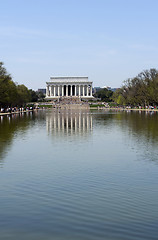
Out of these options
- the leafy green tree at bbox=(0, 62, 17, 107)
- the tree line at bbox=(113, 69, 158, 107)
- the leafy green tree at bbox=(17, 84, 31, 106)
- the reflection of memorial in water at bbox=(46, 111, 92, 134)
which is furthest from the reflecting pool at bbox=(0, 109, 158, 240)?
the leafy green tree at bbox=(17, 84, 31, 106)

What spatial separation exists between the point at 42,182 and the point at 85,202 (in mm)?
3114

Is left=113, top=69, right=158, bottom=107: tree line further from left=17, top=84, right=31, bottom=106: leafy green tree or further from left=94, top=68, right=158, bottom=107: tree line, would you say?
left=17, top=84, right=31, bottom=106: leafy green tree

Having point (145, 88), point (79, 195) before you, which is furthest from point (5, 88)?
point (79, 195)

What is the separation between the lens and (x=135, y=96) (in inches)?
4759

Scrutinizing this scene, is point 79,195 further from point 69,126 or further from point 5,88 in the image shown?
point 5,88

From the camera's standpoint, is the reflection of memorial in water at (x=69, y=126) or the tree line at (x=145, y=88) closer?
the reflection of memorial in water at (x=69, y=126)

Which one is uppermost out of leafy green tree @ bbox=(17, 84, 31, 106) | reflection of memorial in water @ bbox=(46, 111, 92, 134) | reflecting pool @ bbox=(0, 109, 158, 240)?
leafy green tree @ bbox=(17, 84, 31, 106)

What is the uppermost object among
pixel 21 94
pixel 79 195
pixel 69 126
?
pixel 21 94

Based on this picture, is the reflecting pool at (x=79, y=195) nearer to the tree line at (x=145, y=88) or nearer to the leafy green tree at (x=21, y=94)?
the tree line at (x=145, y=88)

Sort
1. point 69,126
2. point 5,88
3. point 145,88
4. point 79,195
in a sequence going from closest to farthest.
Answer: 1. point 79,195
2. point 69,126
3. point 5,88
4. point 145,88

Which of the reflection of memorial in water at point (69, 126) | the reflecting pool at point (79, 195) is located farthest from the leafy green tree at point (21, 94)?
the reflecting pool at point (79, 195)

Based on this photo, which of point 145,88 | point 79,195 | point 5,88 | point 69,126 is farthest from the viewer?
point 145,88

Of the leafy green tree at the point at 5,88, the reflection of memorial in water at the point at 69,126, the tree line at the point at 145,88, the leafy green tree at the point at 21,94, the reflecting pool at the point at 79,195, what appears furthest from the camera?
the leafy green tree at the point at 21,94

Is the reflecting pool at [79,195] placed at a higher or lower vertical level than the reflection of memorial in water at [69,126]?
lower
